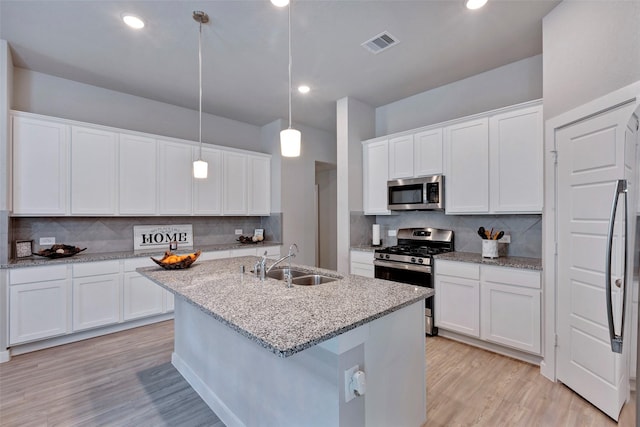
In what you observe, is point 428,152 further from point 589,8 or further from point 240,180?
point 240,180

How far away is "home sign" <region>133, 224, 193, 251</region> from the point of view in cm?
394

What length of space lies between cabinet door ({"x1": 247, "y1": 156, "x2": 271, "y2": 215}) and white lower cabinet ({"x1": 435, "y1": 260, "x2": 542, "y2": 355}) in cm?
297

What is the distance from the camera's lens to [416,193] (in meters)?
3.63

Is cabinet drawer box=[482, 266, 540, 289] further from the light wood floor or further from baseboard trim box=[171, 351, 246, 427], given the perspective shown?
baseboard trim box=[171, 351, 246, 427]

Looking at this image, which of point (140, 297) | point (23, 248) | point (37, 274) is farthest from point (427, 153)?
point (23, 248)

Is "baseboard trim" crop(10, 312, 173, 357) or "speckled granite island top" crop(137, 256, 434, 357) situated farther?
"baseboard trim" crop(10, 312, 173, 357)

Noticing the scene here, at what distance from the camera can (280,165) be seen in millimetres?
4852

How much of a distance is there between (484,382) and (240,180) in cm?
398

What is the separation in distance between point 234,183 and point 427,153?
289 cm

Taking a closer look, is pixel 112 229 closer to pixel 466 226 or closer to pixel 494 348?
pixel 466 226

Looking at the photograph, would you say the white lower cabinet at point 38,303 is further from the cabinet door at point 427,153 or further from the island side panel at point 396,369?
the cabinet door at point 427,153

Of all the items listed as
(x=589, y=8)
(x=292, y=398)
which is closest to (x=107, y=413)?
(x=292, y=398)

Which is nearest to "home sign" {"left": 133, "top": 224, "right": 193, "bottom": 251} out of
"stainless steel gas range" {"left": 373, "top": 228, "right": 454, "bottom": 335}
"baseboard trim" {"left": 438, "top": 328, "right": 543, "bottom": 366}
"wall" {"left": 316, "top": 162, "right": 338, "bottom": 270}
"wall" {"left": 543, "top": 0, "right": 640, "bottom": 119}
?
"stainless steel gas range" {"left": 373, "top": 228, "right": 454, "bottom": 335}

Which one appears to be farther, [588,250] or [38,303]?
[38,303]
